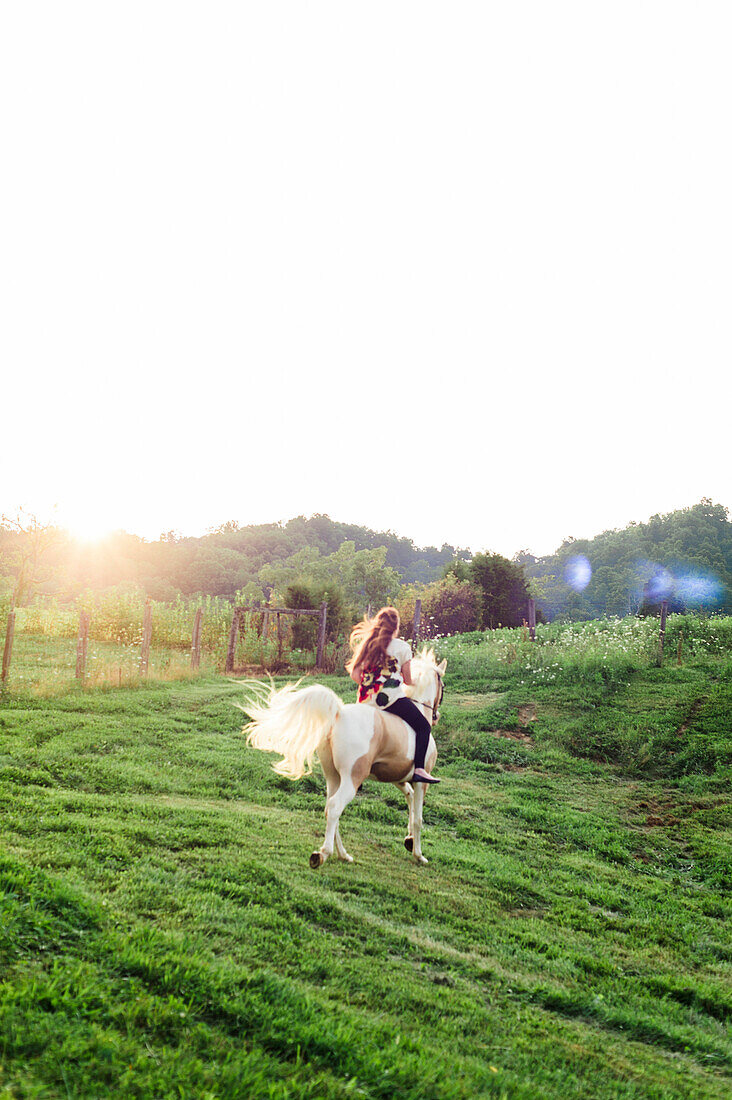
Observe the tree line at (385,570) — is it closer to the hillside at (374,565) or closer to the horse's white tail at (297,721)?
the hillside at (374,565)

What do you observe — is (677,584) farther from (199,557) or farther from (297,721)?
(297,721)

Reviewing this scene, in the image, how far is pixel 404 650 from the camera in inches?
251

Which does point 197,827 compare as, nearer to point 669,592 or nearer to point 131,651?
point 131,651

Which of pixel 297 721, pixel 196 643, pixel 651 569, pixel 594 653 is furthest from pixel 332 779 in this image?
pixel 651 569

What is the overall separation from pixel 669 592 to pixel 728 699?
44476 mm

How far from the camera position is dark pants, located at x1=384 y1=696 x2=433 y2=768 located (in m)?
6.25

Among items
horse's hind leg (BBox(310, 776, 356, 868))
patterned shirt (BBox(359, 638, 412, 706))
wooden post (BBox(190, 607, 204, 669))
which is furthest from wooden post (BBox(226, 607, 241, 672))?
horse's hind leg (BBox(310, 776, 356, 868))

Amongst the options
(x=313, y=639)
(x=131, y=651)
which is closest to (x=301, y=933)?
(x=131, y=651)

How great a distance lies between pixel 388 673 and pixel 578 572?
67.6 meters

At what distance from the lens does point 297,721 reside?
5.38 metres

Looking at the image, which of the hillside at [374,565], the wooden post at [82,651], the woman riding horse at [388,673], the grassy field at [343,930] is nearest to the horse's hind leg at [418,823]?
the grassy field at [343,930]

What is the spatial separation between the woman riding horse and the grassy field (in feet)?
4.08

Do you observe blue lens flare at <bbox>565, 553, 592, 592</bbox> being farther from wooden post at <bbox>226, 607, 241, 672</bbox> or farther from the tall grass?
wooden post at <bbox>226, 607, 241, 672</bbox>

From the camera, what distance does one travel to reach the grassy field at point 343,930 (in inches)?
96.3
